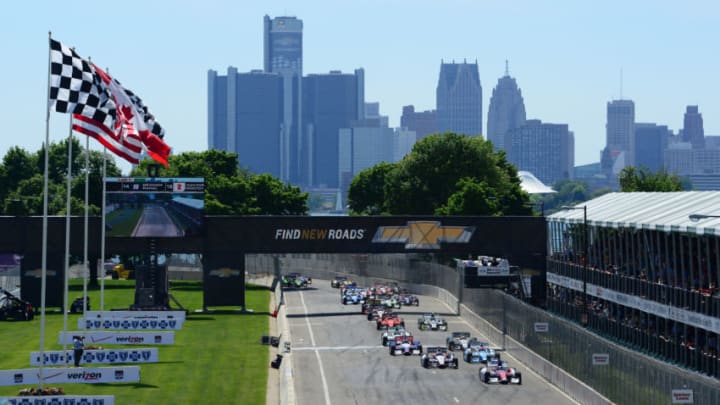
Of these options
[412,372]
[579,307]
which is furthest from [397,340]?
[579,307]

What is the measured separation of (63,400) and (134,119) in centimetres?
1715

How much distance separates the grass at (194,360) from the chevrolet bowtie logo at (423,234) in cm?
1105

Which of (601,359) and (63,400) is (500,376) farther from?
(63,400)

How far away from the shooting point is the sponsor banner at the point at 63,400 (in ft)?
148

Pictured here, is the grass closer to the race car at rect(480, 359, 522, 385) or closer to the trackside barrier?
the race car at rect(480, 359, 522, 385)

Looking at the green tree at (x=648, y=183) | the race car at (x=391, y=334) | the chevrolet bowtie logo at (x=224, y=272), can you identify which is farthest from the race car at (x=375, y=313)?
the green tree at (x=648, y=183)

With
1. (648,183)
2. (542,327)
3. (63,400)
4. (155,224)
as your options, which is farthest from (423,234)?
(648,183)

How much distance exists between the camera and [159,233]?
92312mm

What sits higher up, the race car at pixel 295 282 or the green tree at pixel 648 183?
the green tree at pixel 648 183

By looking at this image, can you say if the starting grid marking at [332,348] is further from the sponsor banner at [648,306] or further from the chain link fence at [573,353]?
the sponsor banner at [648,306]

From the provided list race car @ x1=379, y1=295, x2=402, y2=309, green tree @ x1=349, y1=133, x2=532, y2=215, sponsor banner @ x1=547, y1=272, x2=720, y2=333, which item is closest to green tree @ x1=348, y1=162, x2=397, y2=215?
green tree @ x1=349, y1=133, x2=532, y2=215

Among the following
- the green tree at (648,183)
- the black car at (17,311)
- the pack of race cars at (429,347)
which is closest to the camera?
the pack of race cars at (429,347)

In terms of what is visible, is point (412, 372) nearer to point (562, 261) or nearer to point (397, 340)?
point (397, 340)

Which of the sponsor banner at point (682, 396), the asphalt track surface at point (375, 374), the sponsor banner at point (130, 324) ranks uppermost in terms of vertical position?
the sponsor banner at point (130, 324)
